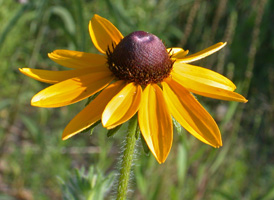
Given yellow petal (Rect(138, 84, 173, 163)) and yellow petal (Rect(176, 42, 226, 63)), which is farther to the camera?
yellow petal (Rect(176, 42, 226, 63))

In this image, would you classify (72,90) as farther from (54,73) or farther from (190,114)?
(190,114)

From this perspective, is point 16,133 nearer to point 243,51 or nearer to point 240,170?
point 240,170

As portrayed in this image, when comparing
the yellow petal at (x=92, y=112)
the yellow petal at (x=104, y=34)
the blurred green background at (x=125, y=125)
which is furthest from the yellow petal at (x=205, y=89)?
the blurred green background at (x=125, y=125)

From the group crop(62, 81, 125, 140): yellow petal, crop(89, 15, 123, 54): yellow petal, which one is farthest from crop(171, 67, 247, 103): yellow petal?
crop(89, 15, 123, 54): yellow petal

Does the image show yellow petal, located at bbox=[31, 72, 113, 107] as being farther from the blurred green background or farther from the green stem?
the blurred green background

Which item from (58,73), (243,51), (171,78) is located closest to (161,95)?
(171,78)

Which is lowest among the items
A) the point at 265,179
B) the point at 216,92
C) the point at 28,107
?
the point at 265,179

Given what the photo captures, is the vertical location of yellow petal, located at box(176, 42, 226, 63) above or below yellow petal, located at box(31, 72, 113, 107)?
above
